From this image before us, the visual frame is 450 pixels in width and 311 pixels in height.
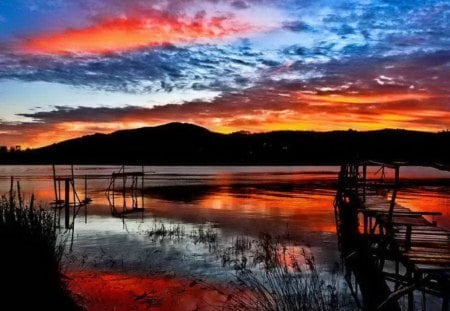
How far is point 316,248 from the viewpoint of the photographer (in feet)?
67.5

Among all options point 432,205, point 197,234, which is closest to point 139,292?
point 197,234

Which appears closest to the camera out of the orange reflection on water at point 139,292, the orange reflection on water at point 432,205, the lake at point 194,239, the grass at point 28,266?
the grass at point 28,266

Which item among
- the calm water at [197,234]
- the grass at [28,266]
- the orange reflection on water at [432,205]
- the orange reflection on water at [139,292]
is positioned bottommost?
the orange reflection on water at [432,205]

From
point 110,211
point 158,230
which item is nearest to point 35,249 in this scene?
point 158,230

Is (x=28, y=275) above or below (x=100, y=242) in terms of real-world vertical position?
above

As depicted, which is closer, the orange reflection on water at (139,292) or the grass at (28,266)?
the grass at (28,266)

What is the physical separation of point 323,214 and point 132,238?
1509 centimetres

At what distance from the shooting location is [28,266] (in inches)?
390

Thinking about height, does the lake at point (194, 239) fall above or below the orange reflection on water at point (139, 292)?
below

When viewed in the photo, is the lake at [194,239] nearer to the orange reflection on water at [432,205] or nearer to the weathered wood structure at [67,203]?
the orange reflection on water at [432,205]

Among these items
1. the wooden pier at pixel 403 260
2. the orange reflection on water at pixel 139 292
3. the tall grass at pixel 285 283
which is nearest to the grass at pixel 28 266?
the orange reflection on water at pixel 139 292

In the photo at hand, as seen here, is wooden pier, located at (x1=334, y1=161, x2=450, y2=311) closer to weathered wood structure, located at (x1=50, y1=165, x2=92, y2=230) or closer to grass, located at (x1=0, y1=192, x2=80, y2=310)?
grass, located at (x1=0, y1=192, x2=80, y2=310)

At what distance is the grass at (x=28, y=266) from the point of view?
30.3 feet

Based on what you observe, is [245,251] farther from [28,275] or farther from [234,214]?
[234,214]
